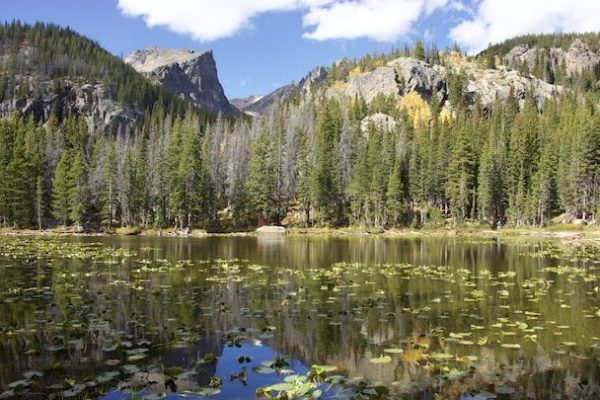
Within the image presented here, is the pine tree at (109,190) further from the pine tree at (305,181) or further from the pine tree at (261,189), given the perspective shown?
the pine tree at (305,181)

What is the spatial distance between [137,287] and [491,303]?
15.2 metres

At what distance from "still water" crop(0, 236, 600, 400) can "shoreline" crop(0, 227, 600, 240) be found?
56.4 meters

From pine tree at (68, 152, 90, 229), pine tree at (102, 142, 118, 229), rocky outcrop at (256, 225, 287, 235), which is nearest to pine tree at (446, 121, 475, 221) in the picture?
rocky outcrop at (256, 225, 287, 235)

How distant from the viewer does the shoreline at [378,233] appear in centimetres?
8156

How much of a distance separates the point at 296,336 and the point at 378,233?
78365mm

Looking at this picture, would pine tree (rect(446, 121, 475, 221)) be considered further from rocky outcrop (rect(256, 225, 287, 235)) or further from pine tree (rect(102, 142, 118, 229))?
pine tree (rect(102, 142, 118, 229))

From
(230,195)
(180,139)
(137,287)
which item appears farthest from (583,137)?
(137,287)

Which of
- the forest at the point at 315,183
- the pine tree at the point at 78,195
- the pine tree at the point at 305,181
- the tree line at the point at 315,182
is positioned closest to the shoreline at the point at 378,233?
the pine tree at the point at 78,195

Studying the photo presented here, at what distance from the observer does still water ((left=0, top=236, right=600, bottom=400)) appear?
1139 centimetres

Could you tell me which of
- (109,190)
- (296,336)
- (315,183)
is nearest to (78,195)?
(109,190)

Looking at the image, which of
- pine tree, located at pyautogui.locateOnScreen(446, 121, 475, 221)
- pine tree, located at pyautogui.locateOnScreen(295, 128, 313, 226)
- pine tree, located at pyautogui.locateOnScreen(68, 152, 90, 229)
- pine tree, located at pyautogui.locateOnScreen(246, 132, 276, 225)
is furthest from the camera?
pine tree, located at pyautogui.locateOnScreen(246, 132, 276, 225)

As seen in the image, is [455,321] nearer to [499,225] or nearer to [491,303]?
[491,303]

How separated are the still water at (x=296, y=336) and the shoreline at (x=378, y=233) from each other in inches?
2220

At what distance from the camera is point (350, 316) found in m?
18.7
